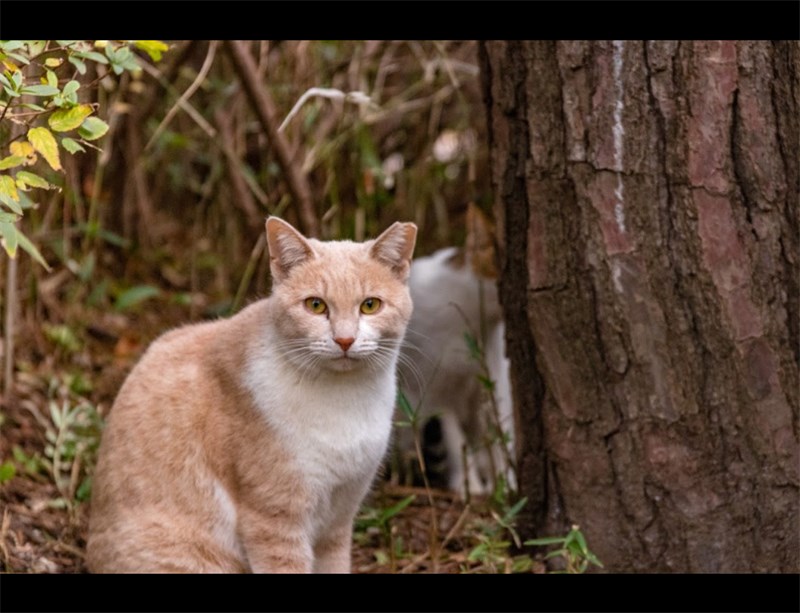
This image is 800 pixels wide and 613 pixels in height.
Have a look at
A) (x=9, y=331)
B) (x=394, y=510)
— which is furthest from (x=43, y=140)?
(x=9, y=331)

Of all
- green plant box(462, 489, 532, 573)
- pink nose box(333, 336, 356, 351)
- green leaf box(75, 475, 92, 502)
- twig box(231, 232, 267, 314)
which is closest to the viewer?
pink nose box(333, 336, 356, 351)

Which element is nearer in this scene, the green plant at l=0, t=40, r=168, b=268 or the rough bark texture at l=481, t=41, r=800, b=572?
the green plant at l=0, t=40, r=168, b=268

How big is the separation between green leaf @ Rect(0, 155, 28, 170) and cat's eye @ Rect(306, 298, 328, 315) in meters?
0.89

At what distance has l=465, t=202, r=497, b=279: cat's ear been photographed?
15.5 feet

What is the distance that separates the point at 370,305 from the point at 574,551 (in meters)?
1.03

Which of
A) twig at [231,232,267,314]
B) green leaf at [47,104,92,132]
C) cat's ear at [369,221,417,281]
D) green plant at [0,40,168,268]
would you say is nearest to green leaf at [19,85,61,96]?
green plant at [0,40,168,268]

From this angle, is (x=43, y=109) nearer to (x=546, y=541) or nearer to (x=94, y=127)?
(x=94, y=127)

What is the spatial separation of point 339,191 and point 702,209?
239cm

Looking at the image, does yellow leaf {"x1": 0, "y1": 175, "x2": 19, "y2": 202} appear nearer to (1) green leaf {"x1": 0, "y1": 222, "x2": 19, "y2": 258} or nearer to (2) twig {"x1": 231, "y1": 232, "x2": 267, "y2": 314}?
(1) green leaf {"x1": 0, "y1": 222, "x2": 19, "y2": 258}

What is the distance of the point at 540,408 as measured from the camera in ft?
11.8

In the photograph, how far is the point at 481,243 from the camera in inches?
187

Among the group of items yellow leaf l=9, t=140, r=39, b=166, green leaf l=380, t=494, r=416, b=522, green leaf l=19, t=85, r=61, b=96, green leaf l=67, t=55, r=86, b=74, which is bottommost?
green leaf l=380, t=494, r=416, b=522

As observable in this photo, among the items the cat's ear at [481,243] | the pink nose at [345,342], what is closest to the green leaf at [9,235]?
the pink nose at [345,342]

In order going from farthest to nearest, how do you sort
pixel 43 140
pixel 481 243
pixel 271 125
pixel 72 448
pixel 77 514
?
1. pixel 481 243
2. pixel 271 125
3. pixel 72 448
4. pixel 77 514
5. pixel 43 140
